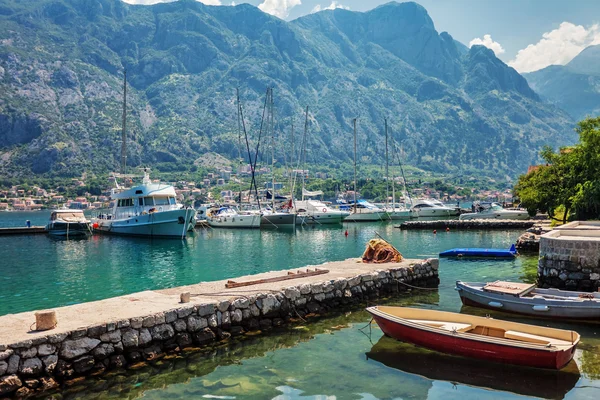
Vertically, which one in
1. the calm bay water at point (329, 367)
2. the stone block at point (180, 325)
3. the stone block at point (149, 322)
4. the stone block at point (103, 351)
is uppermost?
the stone block at point (149, 322)

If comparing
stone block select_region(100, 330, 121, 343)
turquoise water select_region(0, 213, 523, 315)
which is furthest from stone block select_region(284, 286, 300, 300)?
turquoise water select_region(0, 213, 523, 315)

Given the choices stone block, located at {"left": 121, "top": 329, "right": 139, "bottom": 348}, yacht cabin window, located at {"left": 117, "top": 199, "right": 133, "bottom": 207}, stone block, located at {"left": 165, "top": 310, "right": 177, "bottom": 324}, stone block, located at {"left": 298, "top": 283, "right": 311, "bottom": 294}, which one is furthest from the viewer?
yacht cabin window, located at {"left": 117, "top": 199, "right": 133, "bottom": 207}

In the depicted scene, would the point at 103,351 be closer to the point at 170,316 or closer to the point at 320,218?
the point at 170,316

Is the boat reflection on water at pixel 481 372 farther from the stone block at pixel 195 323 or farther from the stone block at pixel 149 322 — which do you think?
the stone block at pixel 149 322

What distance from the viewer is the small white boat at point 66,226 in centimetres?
5841

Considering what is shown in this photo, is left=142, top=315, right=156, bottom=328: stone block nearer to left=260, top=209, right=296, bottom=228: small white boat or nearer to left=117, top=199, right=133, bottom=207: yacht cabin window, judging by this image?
left=117, top=199, right=133, bottom=207: yacht cabin window

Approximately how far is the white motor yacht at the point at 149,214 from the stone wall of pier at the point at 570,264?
38.8 m

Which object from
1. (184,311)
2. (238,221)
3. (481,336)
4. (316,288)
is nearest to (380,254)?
(316,288)

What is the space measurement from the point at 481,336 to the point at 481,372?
2.89 feet

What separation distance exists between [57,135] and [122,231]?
459 ft

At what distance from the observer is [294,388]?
33.7 feet

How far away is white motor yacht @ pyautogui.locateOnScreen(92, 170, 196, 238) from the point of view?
51.7m

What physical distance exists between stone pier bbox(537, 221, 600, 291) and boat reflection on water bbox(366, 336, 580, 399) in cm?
817

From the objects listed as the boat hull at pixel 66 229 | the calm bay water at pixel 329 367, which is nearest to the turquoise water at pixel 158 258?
the calm bay water at pixel 329 367
